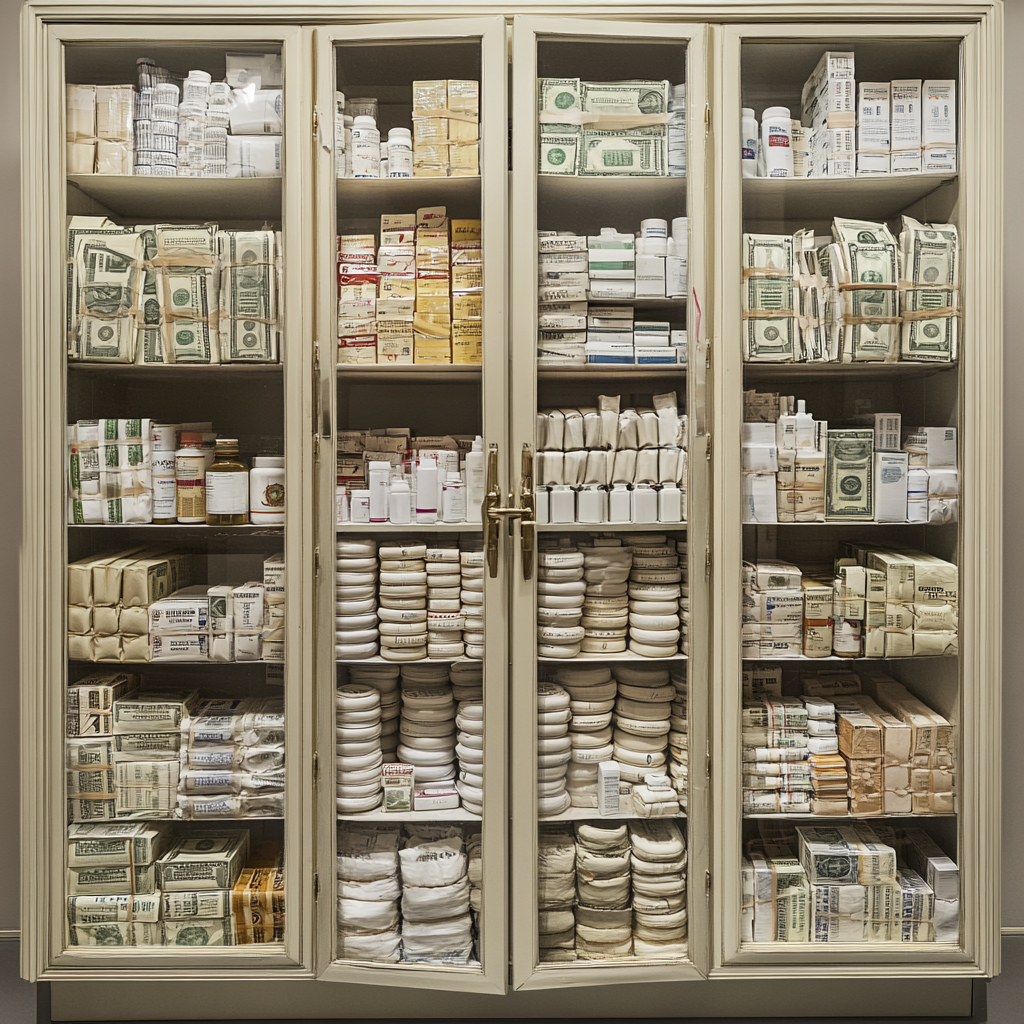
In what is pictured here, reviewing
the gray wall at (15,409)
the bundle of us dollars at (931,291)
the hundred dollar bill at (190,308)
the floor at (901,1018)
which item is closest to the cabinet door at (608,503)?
the floor at (901,1018)

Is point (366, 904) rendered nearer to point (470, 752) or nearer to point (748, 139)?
point (470, 752)

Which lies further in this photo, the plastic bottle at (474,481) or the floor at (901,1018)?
the floor at (901,1018)

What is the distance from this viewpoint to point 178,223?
2053mm

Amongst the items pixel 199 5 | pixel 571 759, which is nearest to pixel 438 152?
pixel 199 5

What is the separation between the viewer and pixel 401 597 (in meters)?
2.04

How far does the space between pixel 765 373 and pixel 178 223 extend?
163 cm

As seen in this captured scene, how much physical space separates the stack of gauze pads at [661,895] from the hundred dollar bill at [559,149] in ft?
5.85

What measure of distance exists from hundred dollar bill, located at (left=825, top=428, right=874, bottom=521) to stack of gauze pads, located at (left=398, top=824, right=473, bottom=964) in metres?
1.40

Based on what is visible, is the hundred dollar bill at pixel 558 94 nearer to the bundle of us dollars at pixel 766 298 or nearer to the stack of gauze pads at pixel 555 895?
the bundle of us dollars at pixel 766 298

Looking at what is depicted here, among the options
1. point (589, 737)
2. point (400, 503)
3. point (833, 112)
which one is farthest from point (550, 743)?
point (833, 112)

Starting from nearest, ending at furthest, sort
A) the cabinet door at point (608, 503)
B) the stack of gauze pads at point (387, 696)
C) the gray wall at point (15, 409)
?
the cabinet door at point (608, 503), the stack of gauze pads at point (387, 696), the gray wall at point (15, 409)

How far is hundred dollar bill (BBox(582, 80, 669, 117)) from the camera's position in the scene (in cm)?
200

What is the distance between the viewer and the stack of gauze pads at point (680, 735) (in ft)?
6.68

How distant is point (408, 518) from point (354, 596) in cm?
25
